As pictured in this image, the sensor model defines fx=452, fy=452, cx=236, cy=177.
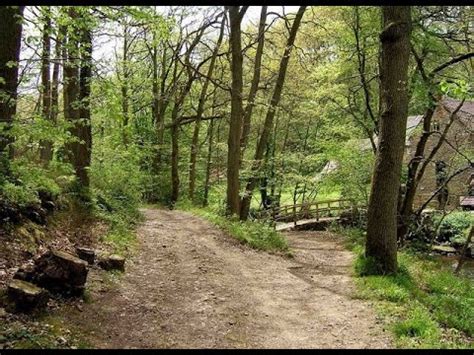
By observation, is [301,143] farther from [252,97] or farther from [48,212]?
[48,212]

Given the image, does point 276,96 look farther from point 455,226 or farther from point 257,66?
point 455,226

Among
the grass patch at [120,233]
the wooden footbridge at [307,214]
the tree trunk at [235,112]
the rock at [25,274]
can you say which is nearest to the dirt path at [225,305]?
the grass patch at [120,233]

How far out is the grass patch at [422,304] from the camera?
5734 millimetres

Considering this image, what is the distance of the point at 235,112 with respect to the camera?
1423cm

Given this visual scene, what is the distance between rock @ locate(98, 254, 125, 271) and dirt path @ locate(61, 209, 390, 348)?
0.22 m

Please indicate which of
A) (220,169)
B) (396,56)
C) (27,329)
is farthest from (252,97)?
(220,169)

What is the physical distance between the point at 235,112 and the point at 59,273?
30.8 feet

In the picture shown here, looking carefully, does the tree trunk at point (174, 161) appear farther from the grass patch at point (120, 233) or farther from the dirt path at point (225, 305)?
the dirt path at point (225, 305)

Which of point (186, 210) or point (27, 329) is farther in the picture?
point (186, 210)

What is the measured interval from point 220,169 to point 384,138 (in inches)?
902

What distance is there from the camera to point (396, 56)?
8305 mm

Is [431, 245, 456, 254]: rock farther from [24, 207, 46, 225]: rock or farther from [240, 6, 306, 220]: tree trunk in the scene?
[24, 207, 46, 225]: rock

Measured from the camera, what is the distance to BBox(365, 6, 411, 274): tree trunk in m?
8.28

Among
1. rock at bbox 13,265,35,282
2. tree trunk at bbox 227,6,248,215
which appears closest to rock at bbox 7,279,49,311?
rock at bbox 13,265,35,282
